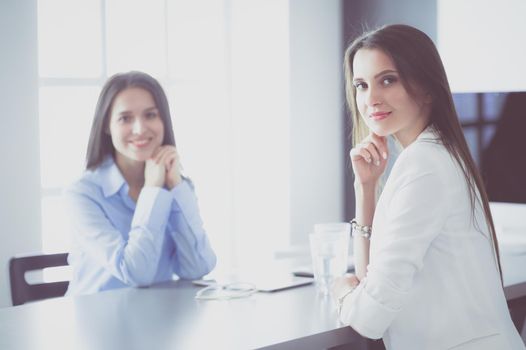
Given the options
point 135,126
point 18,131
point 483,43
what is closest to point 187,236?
point 135,126

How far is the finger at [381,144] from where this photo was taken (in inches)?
78.0

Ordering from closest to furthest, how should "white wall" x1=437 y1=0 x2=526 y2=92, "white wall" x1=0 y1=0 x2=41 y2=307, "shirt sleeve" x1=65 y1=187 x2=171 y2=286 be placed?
"shirt sleeve" x1=65 y1=187 x2=171 y2=286 < "white wall" x1=0 y1=0 x2=41 y2=307 < "white wall" x1=437 y1=0 x2=526 y2=92

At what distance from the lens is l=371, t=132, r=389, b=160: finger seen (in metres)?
1.98

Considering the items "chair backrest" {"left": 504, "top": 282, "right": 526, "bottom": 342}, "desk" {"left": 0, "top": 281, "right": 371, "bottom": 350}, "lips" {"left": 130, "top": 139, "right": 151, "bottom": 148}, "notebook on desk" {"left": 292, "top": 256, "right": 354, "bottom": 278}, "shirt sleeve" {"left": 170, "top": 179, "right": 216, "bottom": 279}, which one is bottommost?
"chair backrest" {"left": 504, "top": 282, "right": 526, "bottom": 342}

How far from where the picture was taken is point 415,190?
5.03 feet

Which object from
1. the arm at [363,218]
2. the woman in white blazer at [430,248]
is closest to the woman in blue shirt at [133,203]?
the arm at [363,218]

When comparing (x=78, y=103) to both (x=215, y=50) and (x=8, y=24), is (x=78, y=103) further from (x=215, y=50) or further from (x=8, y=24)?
(x=215, y=50)

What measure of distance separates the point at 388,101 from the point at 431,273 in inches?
15.8

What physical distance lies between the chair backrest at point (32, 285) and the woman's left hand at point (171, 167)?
1.32 feet

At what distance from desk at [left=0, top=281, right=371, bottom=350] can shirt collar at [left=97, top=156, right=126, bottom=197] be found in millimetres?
510

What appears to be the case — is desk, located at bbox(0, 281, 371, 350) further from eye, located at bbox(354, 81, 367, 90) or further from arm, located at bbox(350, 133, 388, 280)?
eye, located at bbox(354, 81, 367, 90)

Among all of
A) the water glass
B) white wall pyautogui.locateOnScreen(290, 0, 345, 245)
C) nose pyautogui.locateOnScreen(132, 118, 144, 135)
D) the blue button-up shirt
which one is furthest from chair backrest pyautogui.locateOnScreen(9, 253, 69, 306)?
white wall pyautogui.locateOnScreen(290, 0, 345, 245)

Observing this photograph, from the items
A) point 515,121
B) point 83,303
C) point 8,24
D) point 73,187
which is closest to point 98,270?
point 73,187

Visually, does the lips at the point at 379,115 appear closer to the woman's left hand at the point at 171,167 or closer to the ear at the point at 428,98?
the ear at the point at 428,98
